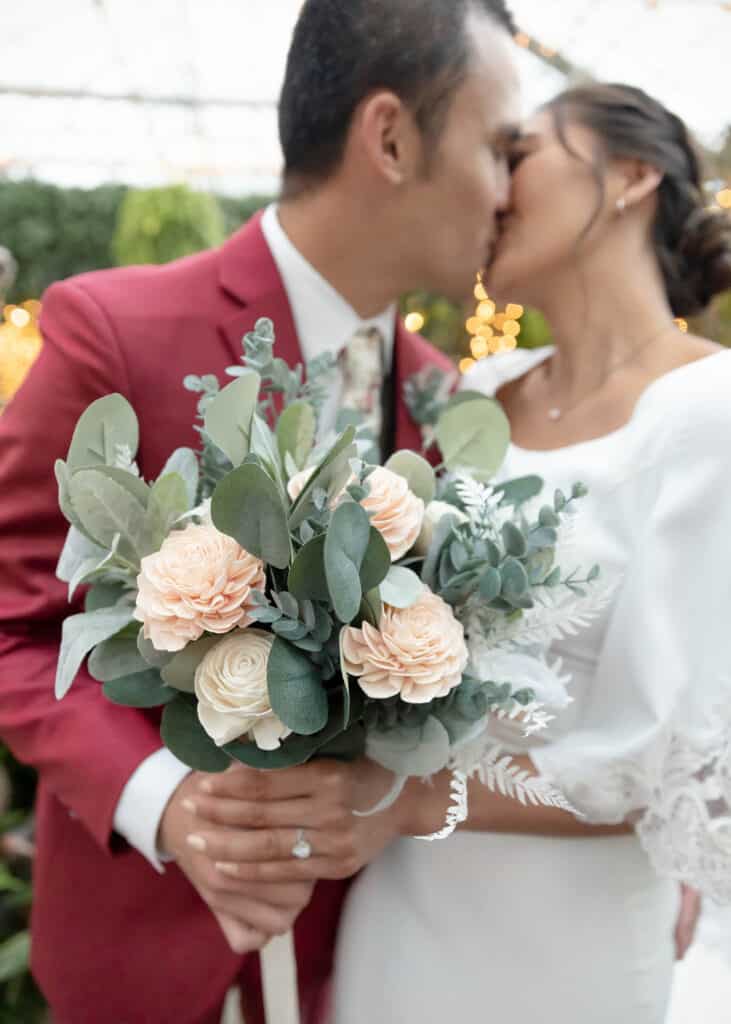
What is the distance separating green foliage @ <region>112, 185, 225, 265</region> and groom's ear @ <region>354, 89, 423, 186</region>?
14.5 ft

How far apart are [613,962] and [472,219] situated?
48.4 inches

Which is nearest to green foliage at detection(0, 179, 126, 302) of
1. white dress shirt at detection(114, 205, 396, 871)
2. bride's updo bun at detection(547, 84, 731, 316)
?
white dress shirt at detection(114, 205, 396, 871)

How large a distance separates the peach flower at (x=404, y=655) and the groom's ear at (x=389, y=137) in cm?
99

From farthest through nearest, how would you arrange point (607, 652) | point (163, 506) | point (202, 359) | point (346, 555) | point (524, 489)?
1. point (202, 359)
2. point (607, 652)
3. point (524, 489)
4. point (163, 506)
5. point (346, 555)

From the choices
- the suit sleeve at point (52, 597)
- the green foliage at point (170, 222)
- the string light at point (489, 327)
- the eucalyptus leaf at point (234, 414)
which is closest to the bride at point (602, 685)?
the suit sleeve at point (52, 597)

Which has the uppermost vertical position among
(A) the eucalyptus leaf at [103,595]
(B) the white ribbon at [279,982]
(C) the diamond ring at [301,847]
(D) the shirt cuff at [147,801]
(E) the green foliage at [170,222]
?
(A) the eucalyptus leaf at [103,595]

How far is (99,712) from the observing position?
1291 mm

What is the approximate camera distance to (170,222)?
19.4ft

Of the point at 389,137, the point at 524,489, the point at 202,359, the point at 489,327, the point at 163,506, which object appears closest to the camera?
the point at 163,506

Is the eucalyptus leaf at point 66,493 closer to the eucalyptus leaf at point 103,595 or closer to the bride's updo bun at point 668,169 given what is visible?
the eucalyptus leaf at point 103,595

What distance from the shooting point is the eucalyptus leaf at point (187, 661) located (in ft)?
3.00

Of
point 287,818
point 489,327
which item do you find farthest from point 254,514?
point 489,327

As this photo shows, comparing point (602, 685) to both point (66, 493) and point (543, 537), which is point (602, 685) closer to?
point (543, 537)

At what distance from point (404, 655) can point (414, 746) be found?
16 cm
